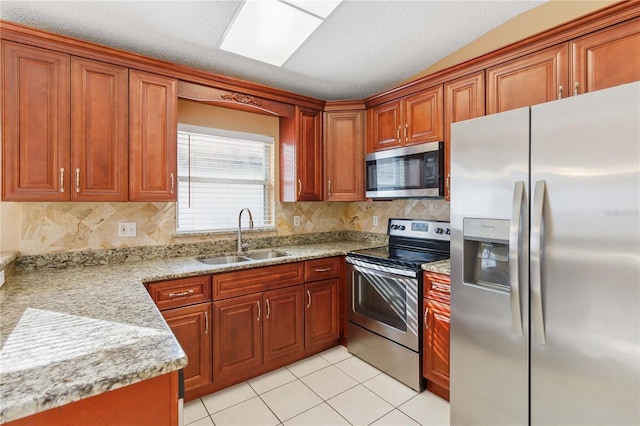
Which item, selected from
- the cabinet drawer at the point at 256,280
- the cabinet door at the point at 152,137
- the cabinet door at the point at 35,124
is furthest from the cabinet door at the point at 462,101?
the cabinet door at the point at 35,124

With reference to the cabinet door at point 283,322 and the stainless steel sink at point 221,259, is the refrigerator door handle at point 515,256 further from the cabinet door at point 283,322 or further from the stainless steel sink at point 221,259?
the stainless steel sink at point 221,259

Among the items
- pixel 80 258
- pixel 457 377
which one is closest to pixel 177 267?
pixel 80 258

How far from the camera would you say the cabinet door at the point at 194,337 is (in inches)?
81.0

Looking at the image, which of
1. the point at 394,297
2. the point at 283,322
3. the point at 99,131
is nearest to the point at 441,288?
the point at 394,297

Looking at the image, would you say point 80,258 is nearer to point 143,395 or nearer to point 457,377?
point 143,395

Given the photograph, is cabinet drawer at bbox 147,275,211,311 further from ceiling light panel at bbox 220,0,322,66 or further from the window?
ceiling light panel at bbox 220,0,322,66

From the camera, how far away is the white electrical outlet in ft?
7.82

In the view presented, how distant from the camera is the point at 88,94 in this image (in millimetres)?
2008

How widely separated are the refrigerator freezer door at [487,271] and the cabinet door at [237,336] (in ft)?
4.53

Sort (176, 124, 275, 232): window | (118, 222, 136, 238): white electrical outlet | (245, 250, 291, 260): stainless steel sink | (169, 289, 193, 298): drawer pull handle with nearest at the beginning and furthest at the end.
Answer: (169, 289, 193, 298): drawer pull handle < (118, 222, 136, 238): white electrical outlet < (176, 124, 275, 232): window < (245, 250, 291, 260): stainless steel sink

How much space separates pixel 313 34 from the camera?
2197mm

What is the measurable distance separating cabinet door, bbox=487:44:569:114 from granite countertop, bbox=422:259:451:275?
110 centimetres

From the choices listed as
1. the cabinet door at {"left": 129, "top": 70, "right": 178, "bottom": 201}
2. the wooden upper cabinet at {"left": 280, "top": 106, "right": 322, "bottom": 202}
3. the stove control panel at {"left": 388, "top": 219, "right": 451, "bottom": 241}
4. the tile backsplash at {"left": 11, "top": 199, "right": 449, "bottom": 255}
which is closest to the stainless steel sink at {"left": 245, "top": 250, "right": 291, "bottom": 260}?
the tile backsplash at {"left": 11, "top": 199, "right": 449, "bottom": 255}

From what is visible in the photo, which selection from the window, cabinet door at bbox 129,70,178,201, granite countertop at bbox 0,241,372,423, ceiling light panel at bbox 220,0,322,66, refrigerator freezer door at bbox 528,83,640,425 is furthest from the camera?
the window
